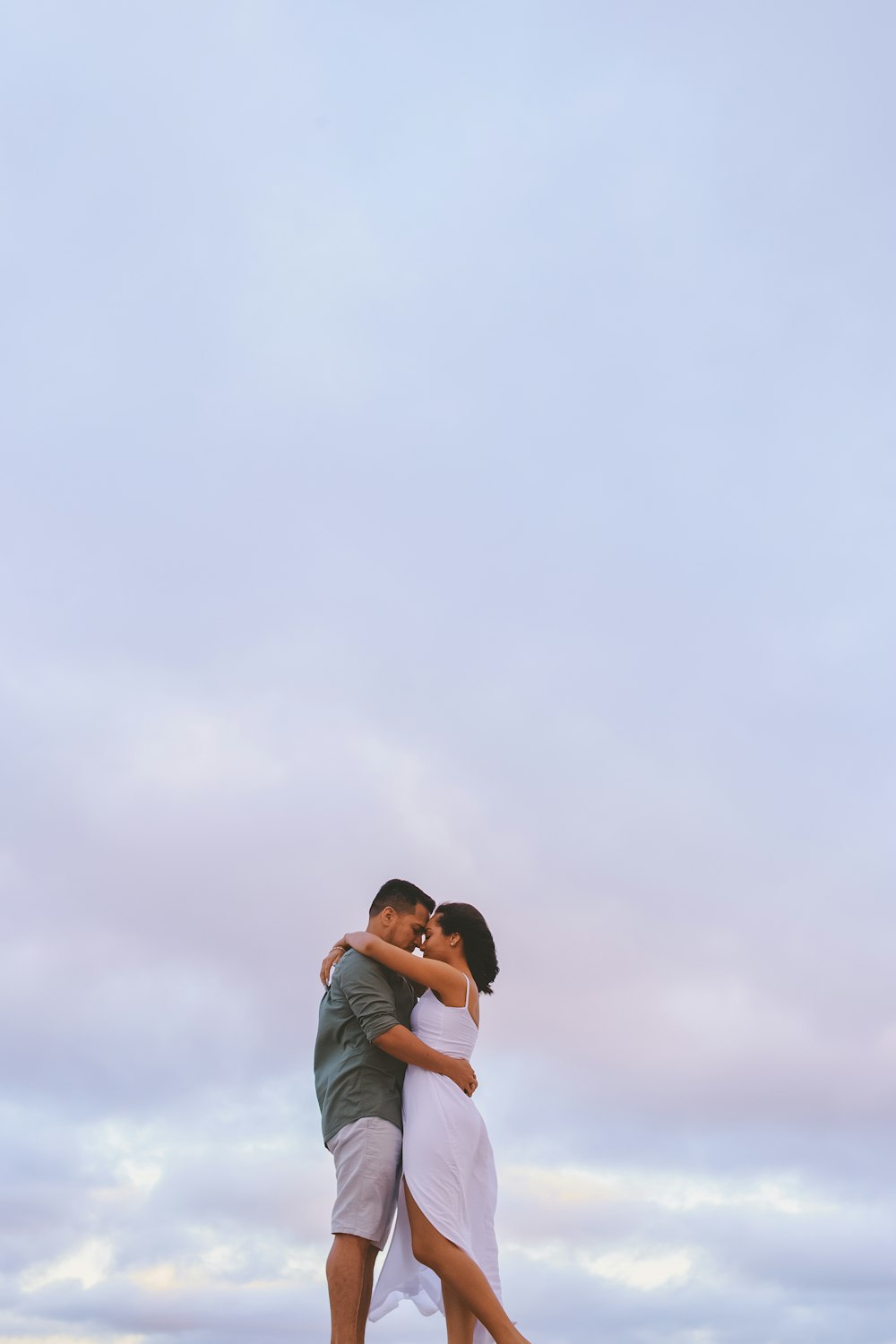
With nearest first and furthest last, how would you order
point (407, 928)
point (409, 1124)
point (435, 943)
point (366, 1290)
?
point (366, 1290) < point (409, 1124) < point (435, 943) < point (407, 928)

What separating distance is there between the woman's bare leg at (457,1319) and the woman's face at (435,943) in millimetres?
2282

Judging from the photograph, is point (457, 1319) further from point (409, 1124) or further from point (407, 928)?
point (407, 928)

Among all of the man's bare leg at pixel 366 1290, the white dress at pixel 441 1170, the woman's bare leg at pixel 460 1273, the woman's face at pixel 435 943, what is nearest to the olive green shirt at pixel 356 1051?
→ the white dress at pixel 441 1170

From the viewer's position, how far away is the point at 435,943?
973 cm

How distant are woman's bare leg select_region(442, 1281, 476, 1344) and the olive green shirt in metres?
1.23

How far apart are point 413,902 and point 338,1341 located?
310cm

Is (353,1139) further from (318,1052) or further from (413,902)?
(413,902)

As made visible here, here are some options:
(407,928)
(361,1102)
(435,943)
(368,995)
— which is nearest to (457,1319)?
(361,1102)

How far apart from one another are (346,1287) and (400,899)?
109 inches

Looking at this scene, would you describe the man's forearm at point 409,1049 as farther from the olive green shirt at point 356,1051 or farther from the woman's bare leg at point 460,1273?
the woman's bare leg at point 460,1273

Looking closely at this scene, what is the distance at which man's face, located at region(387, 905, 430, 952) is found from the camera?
984 centimetres

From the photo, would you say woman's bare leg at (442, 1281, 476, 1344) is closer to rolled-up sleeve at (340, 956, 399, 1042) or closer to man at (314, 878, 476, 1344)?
man at (314, 878, 476, 1344)

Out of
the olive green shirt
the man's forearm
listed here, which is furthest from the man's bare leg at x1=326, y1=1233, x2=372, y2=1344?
the man's forearm

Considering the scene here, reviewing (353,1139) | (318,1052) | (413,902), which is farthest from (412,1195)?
(413,902)
